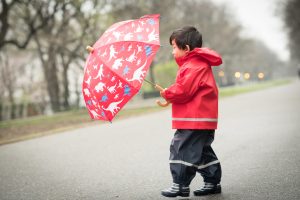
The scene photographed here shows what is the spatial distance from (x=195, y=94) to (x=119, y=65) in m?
0.76

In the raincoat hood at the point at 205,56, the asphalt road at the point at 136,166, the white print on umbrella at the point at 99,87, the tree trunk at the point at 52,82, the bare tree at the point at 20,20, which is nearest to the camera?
the raincoat hood at the point at 205,56

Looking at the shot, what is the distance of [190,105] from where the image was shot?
394 cm

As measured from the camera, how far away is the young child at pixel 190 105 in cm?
389

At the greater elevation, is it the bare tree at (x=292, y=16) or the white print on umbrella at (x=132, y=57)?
the bare tree at (x=292, y=16)

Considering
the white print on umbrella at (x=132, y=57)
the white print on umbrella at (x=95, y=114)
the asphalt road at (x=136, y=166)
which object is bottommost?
the asphalt road at (x=136, y=166)

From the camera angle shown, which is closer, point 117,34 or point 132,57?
point 132,57

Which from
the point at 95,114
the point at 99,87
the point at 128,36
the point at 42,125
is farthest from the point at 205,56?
the point at 42,125

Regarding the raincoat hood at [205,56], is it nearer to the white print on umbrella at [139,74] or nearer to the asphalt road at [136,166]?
the white print on umbrella at [139,74]

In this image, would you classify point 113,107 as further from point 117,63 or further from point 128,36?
point 128,36

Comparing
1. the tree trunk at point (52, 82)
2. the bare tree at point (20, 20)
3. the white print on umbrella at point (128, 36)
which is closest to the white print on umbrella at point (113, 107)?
the white print on umbrella at point (128, 36)

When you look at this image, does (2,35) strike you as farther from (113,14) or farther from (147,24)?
(147,24)

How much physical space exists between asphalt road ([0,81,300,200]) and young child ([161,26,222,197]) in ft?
1.28

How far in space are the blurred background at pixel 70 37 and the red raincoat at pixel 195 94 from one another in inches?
684

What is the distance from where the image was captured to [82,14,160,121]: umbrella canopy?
4.06 metres
